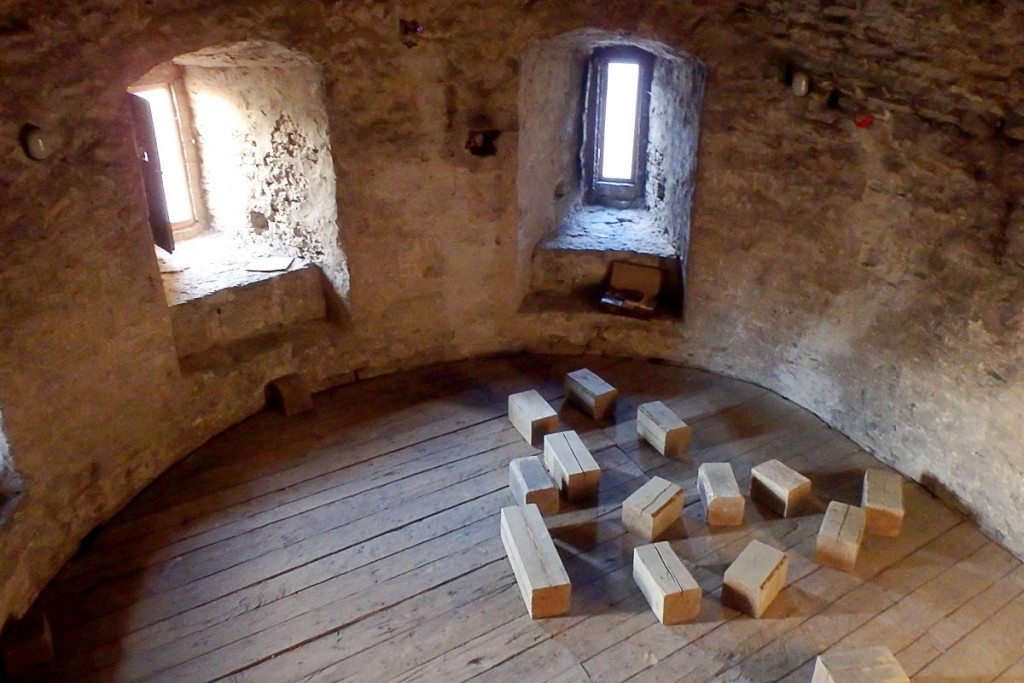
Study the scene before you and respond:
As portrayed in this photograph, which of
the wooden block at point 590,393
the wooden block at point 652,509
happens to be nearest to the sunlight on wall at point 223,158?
the wooden block at point 590,393

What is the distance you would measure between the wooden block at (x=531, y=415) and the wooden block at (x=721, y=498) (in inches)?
30.1

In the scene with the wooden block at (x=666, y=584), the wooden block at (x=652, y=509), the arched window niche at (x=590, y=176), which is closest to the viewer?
the wooden block at (x=666, y=584)

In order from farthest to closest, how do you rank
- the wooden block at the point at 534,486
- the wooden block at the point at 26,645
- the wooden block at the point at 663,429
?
the wooden block at the point at 663,429, the wooden block at the point at 534,486, the wooden block at the point at 26,645

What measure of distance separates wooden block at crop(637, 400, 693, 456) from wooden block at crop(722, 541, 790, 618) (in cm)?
80

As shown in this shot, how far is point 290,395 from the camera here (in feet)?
13.2

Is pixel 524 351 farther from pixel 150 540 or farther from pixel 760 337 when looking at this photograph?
pixel 150 540

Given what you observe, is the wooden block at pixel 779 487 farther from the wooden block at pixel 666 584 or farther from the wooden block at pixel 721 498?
the wooden block at pixel 666 584

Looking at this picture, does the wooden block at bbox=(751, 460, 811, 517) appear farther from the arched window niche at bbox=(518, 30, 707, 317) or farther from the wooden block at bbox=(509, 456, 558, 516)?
the arched window niche at bbox=(518, 30, 707, 317)

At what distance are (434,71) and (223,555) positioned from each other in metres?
2.31

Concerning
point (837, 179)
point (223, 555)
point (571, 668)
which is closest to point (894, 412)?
point (837, 179)

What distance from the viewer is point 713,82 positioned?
3.86 metres

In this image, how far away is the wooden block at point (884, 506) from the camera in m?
3.22

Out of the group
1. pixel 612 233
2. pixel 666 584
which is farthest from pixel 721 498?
pixel 612 233

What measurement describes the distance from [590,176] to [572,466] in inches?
89.3
